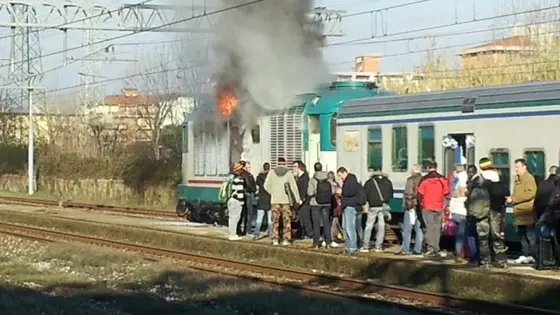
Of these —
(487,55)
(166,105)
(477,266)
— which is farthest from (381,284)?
(166,105)

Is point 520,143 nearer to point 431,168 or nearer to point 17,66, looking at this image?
point 431,168

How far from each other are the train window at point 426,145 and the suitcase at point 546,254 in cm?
416

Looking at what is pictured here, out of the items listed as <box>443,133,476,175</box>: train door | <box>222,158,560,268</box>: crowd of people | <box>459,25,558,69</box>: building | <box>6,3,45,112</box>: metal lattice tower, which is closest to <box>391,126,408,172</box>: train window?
<box>222,158,560,268</box>: crowd of people

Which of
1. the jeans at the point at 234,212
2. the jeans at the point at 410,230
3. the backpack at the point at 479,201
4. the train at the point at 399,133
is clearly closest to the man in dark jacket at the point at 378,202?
the jeans at the point at 410,230

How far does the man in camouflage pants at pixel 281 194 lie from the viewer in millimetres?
22531

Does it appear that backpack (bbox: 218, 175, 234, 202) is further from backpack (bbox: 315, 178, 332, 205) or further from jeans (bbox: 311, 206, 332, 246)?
backpack (bbox: 315, 178, 332, 205)

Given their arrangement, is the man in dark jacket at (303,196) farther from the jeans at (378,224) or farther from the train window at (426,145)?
the train window at (426,145)

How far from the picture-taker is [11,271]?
19875 mm

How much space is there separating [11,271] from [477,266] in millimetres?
8309

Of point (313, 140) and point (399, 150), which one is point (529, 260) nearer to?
point (399, 150)

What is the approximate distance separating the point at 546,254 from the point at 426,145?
4.61 metres

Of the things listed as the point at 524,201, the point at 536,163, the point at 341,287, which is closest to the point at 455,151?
the point at 536,163

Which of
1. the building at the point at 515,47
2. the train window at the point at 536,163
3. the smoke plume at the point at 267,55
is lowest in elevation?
the train window at the point at 536,163

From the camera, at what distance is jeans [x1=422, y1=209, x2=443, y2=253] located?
1952 cm
